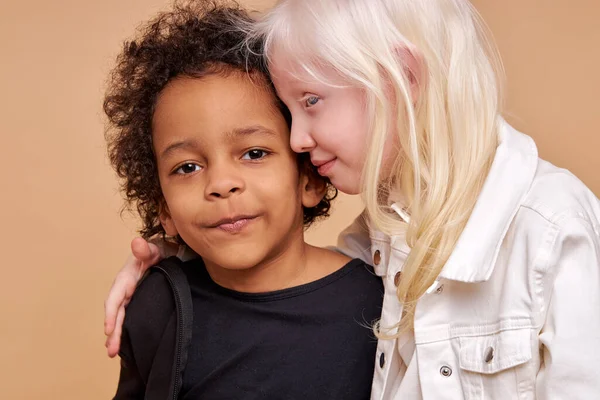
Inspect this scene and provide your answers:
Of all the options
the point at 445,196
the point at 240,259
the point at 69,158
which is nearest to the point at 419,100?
the point at 445,196

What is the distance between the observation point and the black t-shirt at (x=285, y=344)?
1.32 m

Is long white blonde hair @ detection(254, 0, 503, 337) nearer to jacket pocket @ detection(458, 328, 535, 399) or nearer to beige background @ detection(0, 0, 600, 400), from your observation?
jacket pocket @ detection(458, 328, 535, 399)

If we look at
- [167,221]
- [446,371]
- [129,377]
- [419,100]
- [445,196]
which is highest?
[419,100]

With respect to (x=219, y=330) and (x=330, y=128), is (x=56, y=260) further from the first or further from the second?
(x=330, y=128)

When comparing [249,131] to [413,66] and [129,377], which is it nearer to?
[413,66]

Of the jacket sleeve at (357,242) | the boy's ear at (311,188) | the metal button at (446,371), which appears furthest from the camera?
the jacket sleeve at (357,242)

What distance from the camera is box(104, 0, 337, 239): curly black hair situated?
1357 mm

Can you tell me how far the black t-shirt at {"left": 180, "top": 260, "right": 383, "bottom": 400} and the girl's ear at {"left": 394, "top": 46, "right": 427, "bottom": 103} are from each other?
13.7 inches

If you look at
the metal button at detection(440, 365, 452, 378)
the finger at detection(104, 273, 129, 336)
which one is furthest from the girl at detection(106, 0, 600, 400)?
the finger at detection(104, 273, 129, 336)

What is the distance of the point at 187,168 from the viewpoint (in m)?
1.33

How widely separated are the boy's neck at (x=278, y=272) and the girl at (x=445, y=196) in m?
0.14

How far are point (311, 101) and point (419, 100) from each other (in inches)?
6.5

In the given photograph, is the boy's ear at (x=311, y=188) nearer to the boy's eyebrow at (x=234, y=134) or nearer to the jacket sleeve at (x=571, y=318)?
the boy's eyebrow at (x=234, y=134)

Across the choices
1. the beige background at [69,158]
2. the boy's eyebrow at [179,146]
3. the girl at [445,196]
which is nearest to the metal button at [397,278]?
the girl at [445,196]
